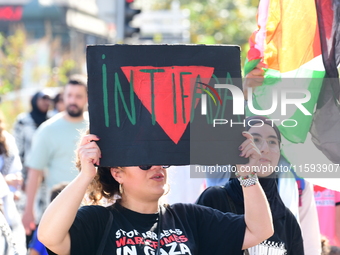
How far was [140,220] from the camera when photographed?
3416 millimetres

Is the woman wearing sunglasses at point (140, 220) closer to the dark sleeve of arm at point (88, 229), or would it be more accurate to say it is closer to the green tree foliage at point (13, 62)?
the dark sleeve of arm at point (88, 229)

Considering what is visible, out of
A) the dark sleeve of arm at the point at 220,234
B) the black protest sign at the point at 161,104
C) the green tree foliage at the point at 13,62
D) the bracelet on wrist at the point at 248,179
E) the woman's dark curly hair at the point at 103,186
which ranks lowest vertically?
the dark sleeve of arm at the point at 220,234

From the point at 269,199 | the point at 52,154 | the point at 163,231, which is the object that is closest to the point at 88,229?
the point at 163,231

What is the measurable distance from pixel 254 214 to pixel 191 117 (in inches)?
22.4

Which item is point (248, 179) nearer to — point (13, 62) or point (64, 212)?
point (64, 212)

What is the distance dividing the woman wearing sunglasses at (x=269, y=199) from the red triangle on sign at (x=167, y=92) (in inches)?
29.8

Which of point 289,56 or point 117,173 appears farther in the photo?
point 289,56

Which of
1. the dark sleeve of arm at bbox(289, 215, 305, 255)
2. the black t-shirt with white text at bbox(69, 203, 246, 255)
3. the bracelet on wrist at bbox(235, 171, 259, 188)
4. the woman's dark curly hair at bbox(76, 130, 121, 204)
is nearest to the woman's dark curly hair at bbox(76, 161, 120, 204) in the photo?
the woman's dark curly hair at bbox(76, 130, 121, 204)

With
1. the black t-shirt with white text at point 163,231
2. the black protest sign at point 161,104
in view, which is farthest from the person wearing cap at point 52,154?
the black protest sign at point 161,104

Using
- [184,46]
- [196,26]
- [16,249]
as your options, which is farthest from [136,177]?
[196,26]

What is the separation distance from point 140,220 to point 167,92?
0.64m

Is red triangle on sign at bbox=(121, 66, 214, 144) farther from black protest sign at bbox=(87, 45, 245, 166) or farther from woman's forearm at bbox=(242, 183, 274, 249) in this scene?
woman's forearm at bbox=(242, 183, 274, 249)

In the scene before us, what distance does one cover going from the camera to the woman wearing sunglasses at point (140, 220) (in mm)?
3168

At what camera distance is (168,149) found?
131 inches
